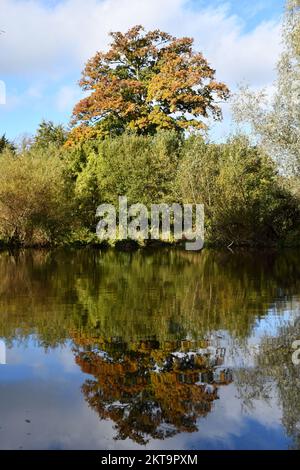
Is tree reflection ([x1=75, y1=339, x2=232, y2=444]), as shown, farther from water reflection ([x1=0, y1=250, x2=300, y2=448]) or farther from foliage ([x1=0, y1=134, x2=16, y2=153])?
foliage ([x1=0, y1=134, x2=16, y2=153])

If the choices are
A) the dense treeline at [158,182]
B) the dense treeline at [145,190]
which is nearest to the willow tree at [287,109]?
the dense treeline at [158,182]

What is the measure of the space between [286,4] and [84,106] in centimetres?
2507

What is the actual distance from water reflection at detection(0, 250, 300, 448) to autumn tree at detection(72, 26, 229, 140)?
70.4 feet

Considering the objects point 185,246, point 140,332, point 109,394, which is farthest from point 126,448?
point 185,246

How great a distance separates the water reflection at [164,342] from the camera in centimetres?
517

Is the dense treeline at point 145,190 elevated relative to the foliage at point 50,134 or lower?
lower

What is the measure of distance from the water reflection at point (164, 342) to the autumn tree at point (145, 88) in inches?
845

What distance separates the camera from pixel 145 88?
36.5m

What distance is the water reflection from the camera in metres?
5.17

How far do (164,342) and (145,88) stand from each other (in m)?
30.9

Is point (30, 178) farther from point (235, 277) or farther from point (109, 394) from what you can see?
point (109, 394)

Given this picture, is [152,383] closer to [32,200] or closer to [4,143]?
[32,200]

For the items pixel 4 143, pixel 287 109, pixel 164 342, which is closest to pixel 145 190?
pixel 4 143

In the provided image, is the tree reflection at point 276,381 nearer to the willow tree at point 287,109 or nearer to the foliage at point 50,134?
the willow tree at point 287,109
